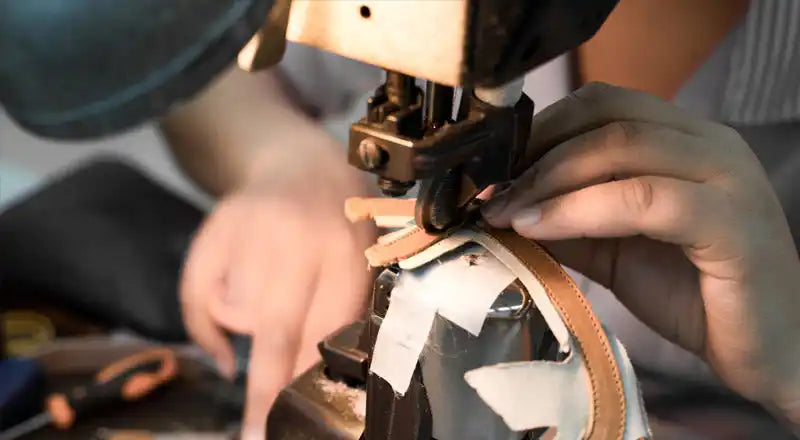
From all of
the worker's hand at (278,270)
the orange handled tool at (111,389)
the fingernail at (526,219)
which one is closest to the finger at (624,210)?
the fingernail at (526,219)

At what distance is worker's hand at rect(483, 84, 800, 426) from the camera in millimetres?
329

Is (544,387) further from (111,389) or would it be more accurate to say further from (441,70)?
(111,389)

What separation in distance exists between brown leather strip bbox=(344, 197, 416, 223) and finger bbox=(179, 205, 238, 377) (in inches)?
7.7

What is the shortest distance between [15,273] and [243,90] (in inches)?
10.5

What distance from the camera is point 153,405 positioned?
57cm

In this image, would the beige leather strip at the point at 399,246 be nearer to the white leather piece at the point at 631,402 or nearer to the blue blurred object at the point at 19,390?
the white leather piece at the point at 631,402

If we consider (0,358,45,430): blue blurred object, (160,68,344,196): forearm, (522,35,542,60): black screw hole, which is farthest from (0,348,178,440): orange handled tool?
(522,35,542,60): black screw hole

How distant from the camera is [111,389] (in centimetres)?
56

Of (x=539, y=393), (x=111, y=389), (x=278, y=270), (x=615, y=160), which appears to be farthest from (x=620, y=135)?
(x=111, y=389)

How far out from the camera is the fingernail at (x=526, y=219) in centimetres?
32

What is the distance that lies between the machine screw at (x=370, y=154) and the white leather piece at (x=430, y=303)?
2.2 inches

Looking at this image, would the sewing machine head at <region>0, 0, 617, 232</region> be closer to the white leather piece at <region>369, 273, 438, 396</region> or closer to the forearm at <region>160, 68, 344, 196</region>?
the white leather piece at <region>369, 273, 438, 396</region>

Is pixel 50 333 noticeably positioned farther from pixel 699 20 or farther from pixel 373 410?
pixel 699 20

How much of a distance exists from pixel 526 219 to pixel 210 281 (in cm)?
27
